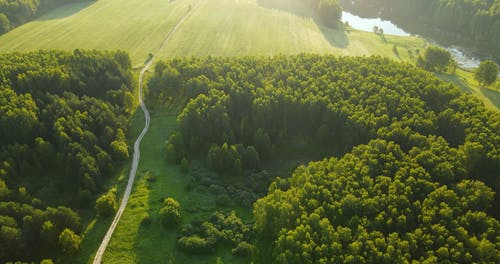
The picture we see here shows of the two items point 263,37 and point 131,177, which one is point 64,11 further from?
point 131,177

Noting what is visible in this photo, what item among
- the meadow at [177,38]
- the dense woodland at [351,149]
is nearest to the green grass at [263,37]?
the meadow at [177,38]

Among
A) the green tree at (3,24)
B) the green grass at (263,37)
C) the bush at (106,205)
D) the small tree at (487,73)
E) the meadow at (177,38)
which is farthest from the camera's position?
the green tree at (3,24)

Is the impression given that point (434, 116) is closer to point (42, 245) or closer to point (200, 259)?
point (200, 259)

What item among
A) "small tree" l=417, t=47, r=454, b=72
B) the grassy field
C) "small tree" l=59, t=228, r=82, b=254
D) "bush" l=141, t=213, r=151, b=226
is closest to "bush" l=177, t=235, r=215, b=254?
"bush" l=141, t=213, r=151, b=226

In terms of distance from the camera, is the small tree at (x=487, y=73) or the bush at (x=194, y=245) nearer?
the bush at (x=194, y=245)

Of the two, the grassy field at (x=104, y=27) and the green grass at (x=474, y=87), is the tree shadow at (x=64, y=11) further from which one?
the green grass at (x=474, y=87)

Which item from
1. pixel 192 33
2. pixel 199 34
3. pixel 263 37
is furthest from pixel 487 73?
Answer: pixel 192 33
